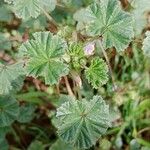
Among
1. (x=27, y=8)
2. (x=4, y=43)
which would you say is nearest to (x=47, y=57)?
(x=27, y=8)

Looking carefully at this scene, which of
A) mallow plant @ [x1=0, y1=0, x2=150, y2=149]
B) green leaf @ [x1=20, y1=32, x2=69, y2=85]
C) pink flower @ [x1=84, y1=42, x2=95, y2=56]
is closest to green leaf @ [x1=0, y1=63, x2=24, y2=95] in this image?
mallow plant @ [x1=0, y1=0, x2=150, y2=149]

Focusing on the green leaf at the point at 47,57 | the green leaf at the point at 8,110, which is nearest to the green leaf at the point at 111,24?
the green leaf at the point at 47,57

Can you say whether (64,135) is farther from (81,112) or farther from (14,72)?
(14,72)

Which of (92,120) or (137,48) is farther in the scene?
(137,48)

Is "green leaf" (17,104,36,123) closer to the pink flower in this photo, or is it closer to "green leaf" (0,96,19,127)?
"green leaf" (0,96,19,127)

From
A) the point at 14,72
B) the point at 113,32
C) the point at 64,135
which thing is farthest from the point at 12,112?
the point at 113,32

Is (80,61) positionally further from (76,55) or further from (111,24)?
(111,24)
